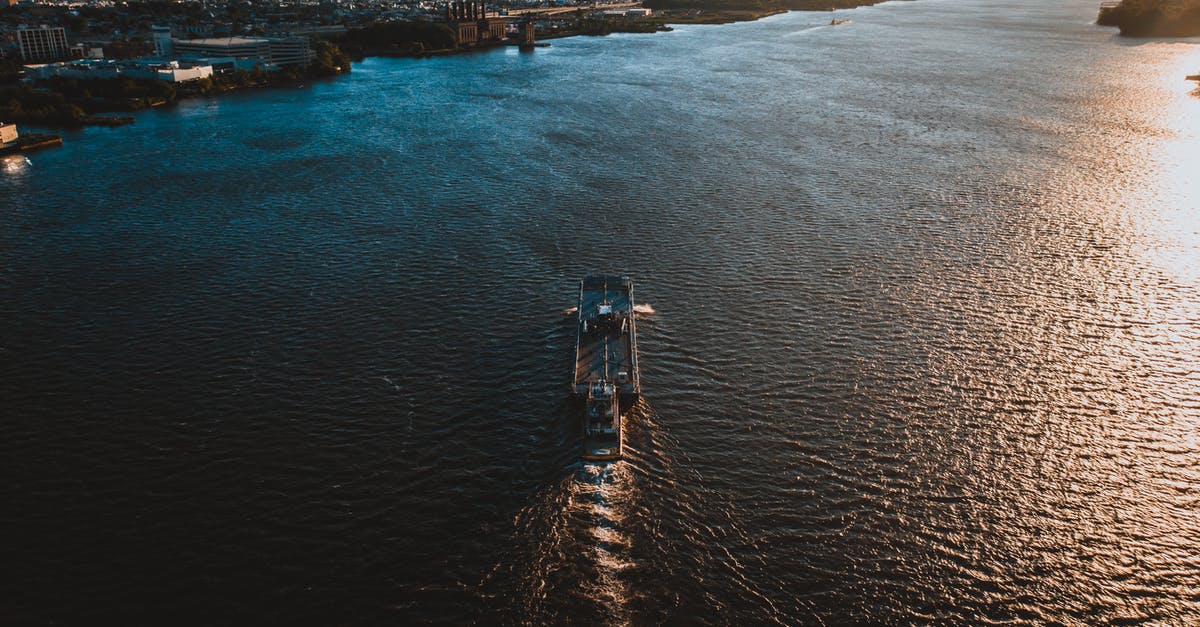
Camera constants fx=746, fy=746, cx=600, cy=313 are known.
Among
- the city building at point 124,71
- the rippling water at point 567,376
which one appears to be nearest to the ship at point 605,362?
the rippling water at point 567,376

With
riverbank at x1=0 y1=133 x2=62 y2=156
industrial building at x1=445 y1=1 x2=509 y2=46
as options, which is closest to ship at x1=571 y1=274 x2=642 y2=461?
riverbank at x1=0 y1=133 x2=62 y2=156

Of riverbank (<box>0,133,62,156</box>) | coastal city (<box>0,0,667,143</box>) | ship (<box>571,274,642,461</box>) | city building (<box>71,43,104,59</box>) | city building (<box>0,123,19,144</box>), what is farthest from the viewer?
city building (<box>71,43,104,59</box>)

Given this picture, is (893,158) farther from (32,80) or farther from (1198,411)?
(32,80)

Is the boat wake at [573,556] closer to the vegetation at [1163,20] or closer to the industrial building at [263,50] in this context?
the industrial building at [263,50]

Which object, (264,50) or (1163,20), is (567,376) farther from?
(1163,20)

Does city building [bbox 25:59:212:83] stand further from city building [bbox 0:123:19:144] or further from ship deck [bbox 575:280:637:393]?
ship deck [bbox 575:280:637:393]

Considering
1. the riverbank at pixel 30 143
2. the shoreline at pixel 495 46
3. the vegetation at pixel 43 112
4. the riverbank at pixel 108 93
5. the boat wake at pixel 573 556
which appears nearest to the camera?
the boat wake at pixel 573 556
